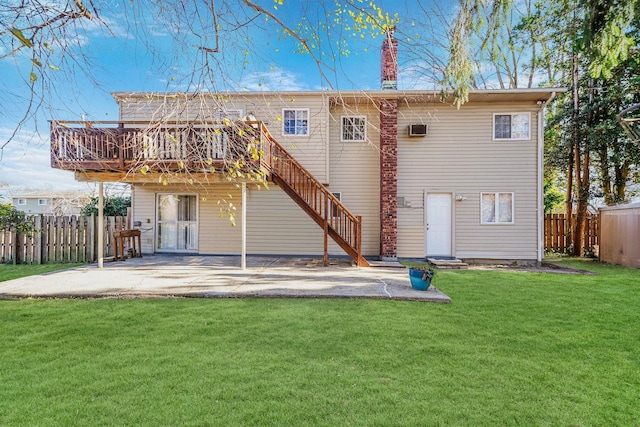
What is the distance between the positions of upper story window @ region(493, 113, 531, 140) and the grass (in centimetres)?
1337

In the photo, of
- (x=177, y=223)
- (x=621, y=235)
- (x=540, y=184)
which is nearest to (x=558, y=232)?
(x=621, y=235)

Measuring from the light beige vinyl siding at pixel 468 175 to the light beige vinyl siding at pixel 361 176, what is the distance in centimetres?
81

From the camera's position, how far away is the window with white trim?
10.3 meters

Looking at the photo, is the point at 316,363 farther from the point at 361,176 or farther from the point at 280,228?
the point at 361,176

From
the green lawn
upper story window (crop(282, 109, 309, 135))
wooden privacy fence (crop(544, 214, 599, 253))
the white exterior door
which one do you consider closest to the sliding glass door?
upper story window (crop(282, 109, 309, 135))

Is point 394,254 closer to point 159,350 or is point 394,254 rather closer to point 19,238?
point 159,350

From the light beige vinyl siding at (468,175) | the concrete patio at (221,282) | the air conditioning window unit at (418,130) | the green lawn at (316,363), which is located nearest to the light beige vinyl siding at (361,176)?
the light beige vinyl siding at (468,175)

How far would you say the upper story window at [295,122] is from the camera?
10.4 meters

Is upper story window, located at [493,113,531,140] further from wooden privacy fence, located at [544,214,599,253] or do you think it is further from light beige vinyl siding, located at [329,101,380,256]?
wooden privacy fence, located at [544,214,599,253]

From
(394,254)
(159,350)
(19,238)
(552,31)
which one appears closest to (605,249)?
(394,254)

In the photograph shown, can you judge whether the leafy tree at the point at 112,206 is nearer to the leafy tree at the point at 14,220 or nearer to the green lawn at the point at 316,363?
the leafy tree at the point at 14,220

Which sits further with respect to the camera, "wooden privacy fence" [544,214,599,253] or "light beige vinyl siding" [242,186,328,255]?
"wooden privacy fence" [544,214,599,253]

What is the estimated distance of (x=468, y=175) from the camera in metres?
10.4

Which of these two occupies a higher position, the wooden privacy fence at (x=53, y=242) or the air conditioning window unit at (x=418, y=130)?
the air conditioning window unit at (x=418, y=130)
